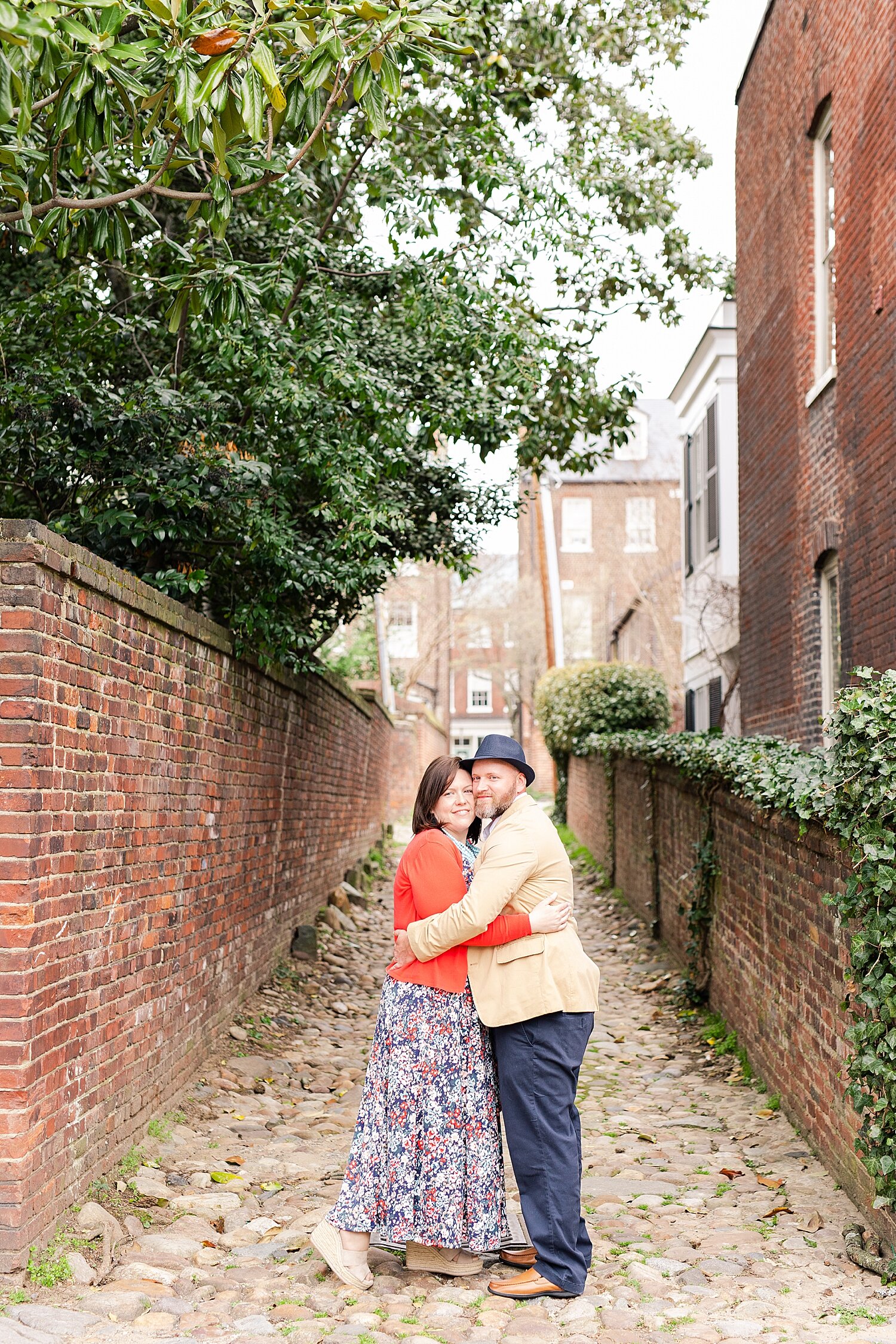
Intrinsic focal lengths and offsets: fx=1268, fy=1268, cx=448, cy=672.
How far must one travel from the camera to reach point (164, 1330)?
13.2 feet

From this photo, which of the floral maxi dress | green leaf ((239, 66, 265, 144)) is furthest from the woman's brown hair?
green leaf ((239, 66, 265, 144))

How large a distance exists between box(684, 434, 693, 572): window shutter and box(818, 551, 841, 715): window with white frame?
8.34 meters

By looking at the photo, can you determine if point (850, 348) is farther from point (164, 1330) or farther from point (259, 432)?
point (164, 1330)

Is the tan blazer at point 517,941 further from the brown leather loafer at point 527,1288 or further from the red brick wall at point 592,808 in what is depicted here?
the red brick wall at point 592,808

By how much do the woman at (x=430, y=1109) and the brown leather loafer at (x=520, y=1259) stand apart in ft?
0.52

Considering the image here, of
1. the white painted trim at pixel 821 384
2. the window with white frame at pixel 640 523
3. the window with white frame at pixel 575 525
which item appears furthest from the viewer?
the window with white frame at pixel 575 525

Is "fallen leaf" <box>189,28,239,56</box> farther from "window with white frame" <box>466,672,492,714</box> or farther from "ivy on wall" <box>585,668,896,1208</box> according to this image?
"window with white frame" <box>466,672,492,714</box>

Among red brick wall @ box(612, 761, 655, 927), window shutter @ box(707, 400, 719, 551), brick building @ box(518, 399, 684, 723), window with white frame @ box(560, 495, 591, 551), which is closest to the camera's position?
red brick wall @ box(612, 761, 655, 927)

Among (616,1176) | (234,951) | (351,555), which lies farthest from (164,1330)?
(351,555)

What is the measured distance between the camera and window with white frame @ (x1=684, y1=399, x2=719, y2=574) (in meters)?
18.3

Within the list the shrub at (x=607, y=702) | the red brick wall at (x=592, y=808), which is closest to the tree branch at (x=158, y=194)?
the red brick wall at (x=592, y=808)

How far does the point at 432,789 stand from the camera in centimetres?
456

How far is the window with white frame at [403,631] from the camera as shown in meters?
42.4

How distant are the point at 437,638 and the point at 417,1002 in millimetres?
36319
